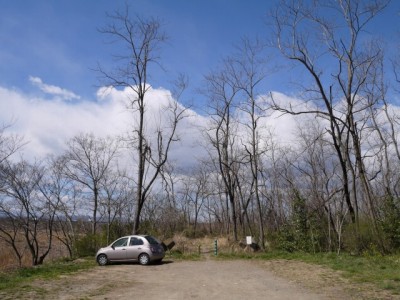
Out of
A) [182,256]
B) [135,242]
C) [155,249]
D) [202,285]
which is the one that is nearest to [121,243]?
[135,242]

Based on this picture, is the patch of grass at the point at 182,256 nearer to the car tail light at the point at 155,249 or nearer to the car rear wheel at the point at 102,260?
the car tail light at the point at 155,249

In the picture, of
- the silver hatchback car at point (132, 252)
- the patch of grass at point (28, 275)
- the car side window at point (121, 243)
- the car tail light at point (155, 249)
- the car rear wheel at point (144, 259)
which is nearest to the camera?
the patch of grass at point (28, 275)

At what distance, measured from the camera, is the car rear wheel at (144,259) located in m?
20.1

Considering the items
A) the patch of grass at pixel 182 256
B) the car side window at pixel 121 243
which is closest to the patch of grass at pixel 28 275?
the car side window at pixel 121 243

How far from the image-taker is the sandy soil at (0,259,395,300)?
10758 millimetres

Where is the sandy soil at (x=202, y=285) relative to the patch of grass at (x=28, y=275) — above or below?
below

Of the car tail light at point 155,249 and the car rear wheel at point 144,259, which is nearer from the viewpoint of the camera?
the car rear wheel at point 144,259

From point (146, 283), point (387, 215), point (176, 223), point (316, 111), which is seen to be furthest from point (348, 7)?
point (176, 223)

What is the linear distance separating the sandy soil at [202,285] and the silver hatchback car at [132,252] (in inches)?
101

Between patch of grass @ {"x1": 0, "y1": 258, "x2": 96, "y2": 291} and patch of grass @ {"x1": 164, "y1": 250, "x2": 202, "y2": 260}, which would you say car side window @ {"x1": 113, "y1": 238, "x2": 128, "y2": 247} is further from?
patch of grass @ {"x1": 164, "y1": 250, "x2": 202, "y2": 260}

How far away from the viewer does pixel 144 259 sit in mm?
20172

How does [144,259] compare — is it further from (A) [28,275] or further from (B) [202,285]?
(B) [202,285]

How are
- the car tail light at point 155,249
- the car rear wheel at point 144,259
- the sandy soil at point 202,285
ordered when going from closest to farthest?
the sandy soil at point 202,285, the car rear wheel at point 144,259, the car tail light at point 155,249

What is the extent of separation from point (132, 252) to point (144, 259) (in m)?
0.76
